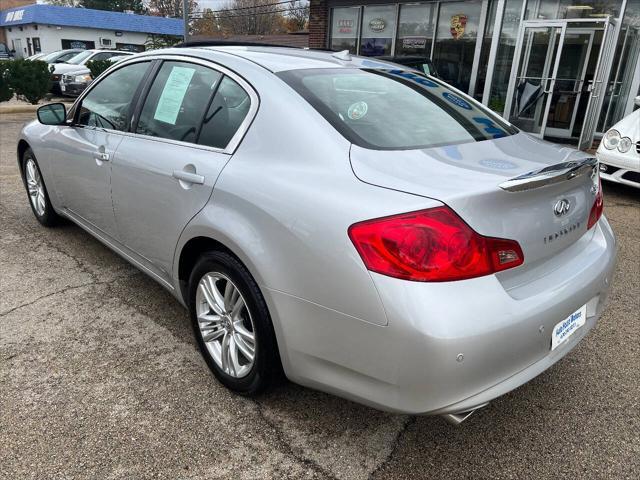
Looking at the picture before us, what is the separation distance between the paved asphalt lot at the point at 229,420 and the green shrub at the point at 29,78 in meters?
12.7

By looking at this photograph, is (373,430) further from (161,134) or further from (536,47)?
(536,47)

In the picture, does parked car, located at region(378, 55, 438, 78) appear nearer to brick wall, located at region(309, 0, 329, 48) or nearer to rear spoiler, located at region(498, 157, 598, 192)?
brick wall, located at region(309, 0, 329, 48)

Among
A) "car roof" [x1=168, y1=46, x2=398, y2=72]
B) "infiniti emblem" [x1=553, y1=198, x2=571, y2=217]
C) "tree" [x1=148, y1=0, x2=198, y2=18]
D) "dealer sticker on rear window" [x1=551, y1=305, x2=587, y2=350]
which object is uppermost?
"tree" [x1=148, y1=0, x2=198, y2=18]

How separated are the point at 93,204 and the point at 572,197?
9.31 feet

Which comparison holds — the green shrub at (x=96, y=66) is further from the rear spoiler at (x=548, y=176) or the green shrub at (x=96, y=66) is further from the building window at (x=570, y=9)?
the rear spoiler at (x=548, y=176)

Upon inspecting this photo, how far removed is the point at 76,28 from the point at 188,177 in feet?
135

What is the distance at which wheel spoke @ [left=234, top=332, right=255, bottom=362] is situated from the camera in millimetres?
2320

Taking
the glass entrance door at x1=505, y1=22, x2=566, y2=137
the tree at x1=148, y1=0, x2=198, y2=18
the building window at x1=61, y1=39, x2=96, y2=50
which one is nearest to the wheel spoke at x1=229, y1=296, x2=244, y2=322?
the glass entrance door at x1=505, y1=22, x2=566, y2=137

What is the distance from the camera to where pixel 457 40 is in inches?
472

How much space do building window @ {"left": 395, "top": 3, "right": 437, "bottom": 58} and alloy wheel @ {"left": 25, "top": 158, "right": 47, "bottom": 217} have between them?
10.2 m

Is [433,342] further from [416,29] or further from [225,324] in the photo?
[416,29]

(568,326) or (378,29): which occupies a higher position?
(378,29)

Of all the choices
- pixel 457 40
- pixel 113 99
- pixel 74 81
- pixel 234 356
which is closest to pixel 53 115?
pixel 113 99

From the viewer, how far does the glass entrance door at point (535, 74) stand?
9914 millimetres
